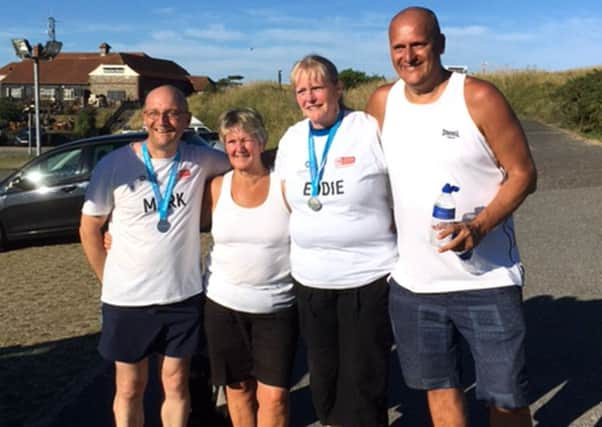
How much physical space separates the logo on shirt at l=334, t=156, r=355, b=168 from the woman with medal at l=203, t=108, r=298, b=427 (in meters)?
0.37

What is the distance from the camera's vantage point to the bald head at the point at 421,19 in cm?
294

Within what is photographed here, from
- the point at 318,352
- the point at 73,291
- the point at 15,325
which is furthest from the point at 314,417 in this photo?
the point at 73,291

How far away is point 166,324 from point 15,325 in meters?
3.86

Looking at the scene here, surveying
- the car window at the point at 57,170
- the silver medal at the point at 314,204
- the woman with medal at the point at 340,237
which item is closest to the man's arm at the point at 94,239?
the woman with medal at the point at 340,237

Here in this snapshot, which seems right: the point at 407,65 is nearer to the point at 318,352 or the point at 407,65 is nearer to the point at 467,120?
the point at 467,120

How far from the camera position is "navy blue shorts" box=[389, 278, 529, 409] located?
9.85ft

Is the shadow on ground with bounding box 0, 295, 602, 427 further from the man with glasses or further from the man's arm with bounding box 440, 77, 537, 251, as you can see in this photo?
the man's arm with bounding box 440, 77, 537, 251

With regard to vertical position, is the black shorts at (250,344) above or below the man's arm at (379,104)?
below

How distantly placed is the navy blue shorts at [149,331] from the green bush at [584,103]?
2328 centimetres

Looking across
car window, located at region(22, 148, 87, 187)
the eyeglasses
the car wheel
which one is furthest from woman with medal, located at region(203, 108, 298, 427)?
the car wheel

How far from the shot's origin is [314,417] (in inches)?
171

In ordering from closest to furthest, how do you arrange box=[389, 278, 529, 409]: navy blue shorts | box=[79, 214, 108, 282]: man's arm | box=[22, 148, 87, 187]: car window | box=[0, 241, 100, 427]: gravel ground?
box=[389, 278, 529, 409]: navy blue shorts → box=[79, 214, 108, 282]: man's arm → box=[0, 241, 100, 427]: gravel ground → box=[22, 148, 87, 187]: car window

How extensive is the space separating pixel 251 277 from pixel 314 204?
0.51 m

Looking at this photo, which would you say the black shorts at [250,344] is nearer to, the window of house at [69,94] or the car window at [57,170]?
the car window at [57,170]
